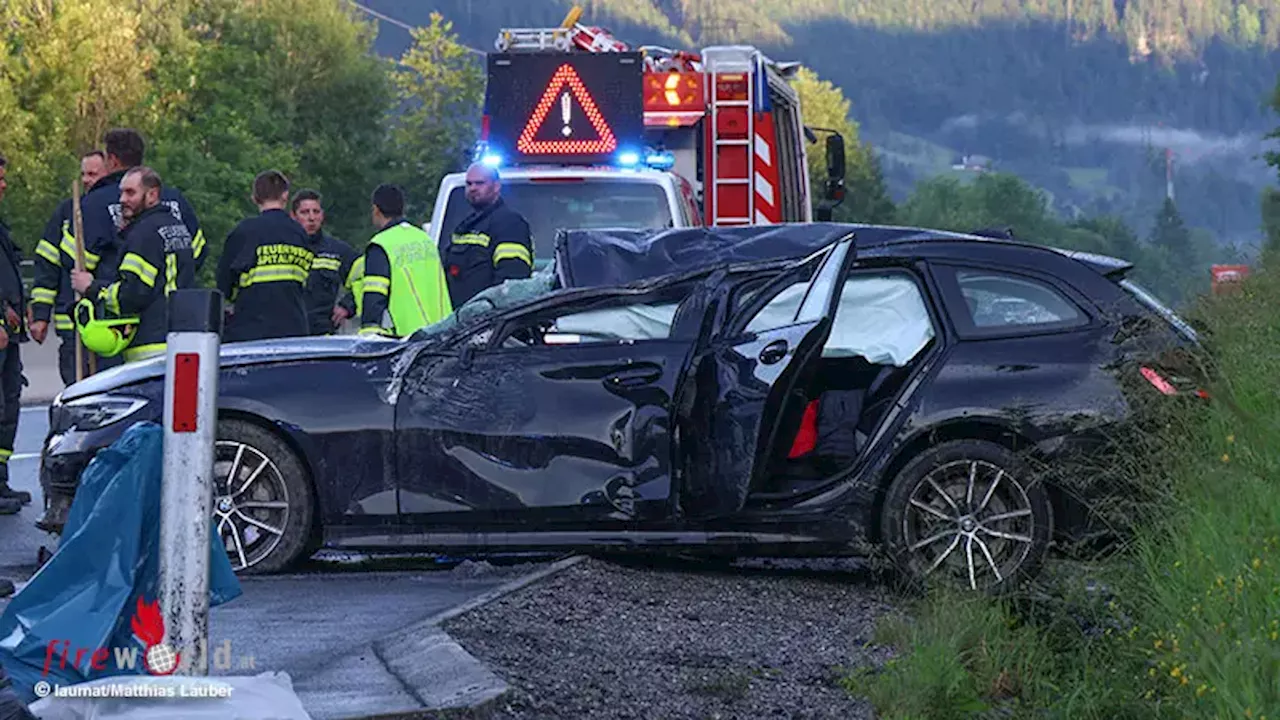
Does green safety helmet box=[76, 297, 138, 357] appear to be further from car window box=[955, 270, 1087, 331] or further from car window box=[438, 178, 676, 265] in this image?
car window box=[438, 178, 676, 265]

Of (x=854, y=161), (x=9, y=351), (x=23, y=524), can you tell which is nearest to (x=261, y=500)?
(x=23, y=524)

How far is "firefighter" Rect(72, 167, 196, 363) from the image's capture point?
35.1ft

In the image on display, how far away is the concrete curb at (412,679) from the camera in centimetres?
591

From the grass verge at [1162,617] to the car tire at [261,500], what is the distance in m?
2.49

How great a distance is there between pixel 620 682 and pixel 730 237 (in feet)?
12.7

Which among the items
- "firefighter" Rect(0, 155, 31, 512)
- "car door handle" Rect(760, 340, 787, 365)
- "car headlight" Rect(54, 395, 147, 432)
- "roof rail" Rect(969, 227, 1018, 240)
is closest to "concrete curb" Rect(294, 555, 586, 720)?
"car door handle" Rect(760, 340, 787, 365)

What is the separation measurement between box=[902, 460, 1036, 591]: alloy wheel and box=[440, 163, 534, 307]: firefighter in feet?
16.0

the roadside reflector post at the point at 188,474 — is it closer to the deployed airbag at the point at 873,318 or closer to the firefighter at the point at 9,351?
the deployed airbag at the point at 873,318

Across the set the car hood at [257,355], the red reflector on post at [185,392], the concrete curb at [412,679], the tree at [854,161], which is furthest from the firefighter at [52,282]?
the tree at [854,161]

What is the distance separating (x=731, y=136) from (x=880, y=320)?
9.57 m

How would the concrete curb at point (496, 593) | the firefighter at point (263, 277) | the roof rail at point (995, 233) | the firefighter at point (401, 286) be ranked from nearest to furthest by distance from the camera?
the concrete curb at point (496, 593) → the roof rail at point (995, 233) → the firefighter at point (401, 286) → the firefighter at point (263, 277)

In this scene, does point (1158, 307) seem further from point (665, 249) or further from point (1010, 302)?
point (665, 249)

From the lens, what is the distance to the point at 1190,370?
840 centimetres

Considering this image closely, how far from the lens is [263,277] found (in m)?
12.3
